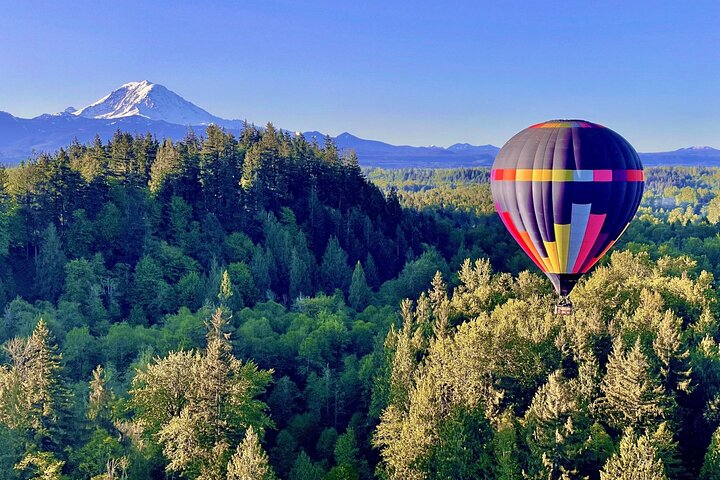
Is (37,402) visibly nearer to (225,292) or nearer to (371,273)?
(225,292)

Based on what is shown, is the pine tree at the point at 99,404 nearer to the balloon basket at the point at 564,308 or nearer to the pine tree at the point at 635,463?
the balloon basket at the point at 564,308

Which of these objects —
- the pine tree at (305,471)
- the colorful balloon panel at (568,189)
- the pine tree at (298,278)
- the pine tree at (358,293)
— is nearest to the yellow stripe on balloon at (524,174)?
the colorful balloon panel at (568,189)

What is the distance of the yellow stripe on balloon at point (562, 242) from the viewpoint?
38.0 meters

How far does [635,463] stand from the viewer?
3362 cm

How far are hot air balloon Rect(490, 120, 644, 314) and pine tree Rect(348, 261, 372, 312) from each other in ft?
146

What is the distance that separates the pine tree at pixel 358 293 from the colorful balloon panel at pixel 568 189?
146 feet

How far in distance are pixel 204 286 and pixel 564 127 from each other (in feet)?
168

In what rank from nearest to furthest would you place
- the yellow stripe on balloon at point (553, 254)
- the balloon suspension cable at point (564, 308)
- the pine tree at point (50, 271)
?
the balloon suspension cable at point (564, 308) → the yellow stripe on balloon at point (553, 254) → the pine tree at point (50, 271)

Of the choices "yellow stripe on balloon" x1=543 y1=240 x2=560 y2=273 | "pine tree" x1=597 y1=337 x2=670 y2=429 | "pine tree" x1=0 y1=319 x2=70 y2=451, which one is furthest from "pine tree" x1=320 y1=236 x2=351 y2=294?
"yellow stripe on balloon" x1=543 y1=240 x2=560 y2=273

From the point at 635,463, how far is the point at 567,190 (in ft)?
49.1

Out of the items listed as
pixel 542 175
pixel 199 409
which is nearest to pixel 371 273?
pixel 199 409

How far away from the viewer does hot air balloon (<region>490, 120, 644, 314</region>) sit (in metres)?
36.5

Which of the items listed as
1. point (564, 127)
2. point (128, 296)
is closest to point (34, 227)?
point (128, 296)

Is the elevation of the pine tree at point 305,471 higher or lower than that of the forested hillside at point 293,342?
lower
